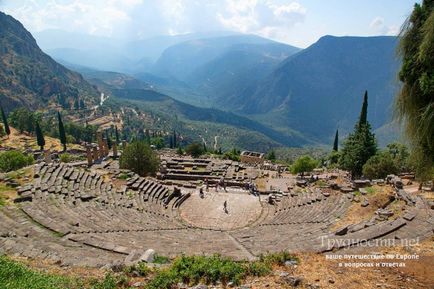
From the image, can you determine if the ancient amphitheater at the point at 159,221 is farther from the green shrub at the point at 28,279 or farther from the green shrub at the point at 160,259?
the green shrub at the point at 28,279

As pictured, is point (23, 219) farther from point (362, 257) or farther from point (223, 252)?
point (362, 257)

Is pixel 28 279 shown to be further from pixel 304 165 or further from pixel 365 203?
pixel 304 165

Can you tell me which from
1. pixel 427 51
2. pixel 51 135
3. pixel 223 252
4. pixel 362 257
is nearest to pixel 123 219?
pixel 223 252

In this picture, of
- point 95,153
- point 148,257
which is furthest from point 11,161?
point 148,257

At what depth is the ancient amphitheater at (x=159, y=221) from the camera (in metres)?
14.0

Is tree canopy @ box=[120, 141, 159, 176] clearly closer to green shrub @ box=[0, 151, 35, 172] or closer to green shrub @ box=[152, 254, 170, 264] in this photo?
green shrub @ box=[0, 151, 35, 172]

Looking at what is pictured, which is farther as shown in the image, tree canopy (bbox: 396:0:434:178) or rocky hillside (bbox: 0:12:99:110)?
rocky hillside (bbox: 0:12:99:110)

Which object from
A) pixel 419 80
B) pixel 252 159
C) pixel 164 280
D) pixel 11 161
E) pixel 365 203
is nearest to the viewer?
pixel 419 80

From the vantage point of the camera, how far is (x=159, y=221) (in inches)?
940

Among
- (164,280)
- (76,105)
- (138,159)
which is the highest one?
(76,105)

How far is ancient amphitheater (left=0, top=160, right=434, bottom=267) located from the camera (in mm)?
14031

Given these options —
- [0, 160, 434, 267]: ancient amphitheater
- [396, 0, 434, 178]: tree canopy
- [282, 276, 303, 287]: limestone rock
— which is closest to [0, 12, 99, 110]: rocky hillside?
[0, 160, 434, 267]: ancient amphitheater

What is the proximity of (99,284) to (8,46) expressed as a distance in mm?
230979

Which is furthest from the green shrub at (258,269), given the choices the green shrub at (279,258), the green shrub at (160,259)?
the green shrub at (160,259)
